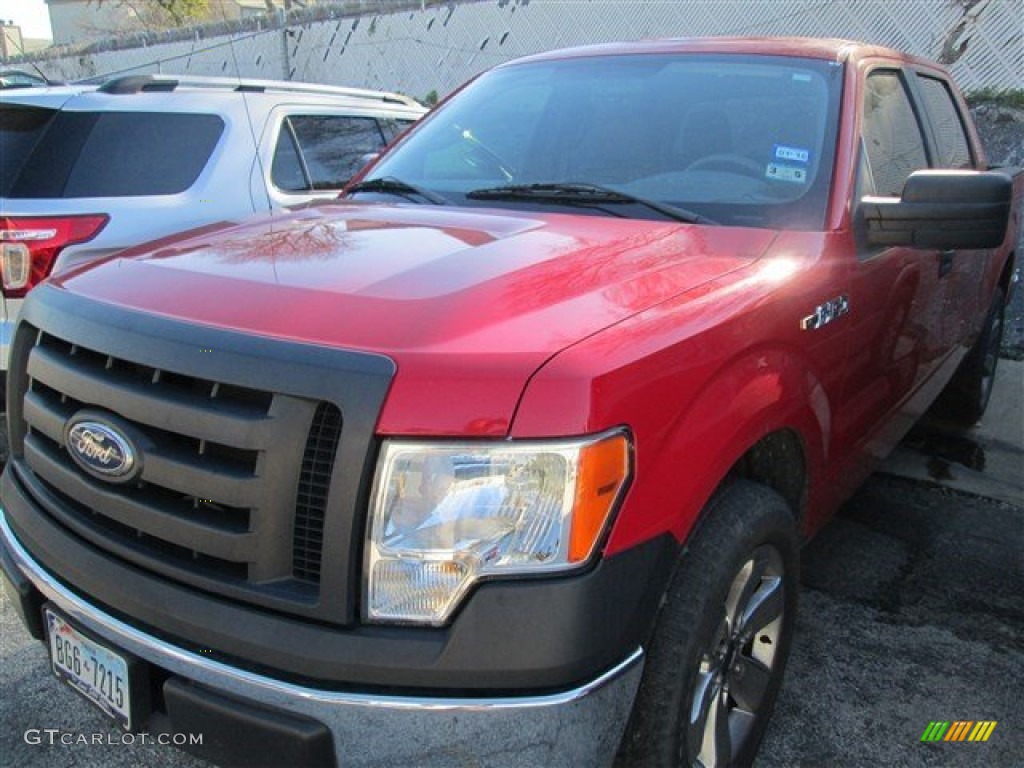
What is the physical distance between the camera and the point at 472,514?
5.06ft

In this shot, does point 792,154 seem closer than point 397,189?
Yes

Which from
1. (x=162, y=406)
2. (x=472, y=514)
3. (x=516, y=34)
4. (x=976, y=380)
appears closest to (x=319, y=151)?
(x=162, y=406)

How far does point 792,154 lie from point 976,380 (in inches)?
116

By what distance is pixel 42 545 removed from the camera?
197 cm

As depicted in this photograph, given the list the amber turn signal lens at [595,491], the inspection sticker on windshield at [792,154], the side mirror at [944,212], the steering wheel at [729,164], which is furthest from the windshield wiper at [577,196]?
the amber turn signal lens at [595,491]

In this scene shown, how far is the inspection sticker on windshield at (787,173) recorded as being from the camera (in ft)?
8.68

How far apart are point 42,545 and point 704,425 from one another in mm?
1472

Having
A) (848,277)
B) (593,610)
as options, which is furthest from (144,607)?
(848,277)

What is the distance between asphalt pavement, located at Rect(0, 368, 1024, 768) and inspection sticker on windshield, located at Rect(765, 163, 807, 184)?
156 cm

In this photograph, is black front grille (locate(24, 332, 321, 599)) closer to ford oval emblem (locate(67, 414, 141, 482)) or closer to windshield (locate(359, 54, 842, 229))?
ford oval emblem (locate(67, 414, 141, 482))

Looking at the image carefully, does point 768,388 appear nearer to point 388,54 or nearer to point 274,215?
point 274,215

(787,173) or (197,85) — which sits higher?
(197,85)

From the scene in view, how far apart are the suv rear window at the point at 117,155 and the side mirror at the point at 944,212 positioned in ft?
10.9

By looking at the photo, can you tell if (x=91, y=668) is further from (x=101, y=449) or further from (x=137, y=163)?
(x=137, y=163)
